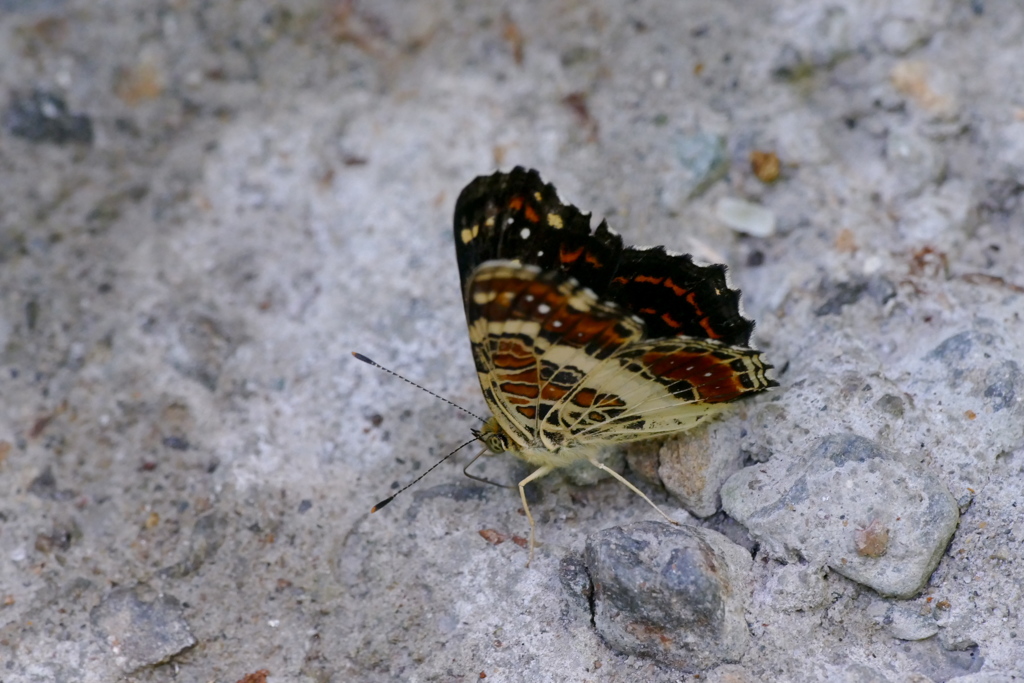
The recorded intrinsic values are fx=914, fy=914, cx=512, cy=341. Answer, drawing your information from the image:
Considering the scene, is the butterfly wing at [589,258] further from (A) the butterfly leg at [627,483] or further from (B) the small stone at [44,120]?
(B) the small stone at [44,120]

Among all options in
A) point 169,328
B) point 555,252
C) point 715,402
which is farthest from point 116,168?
point 715,402

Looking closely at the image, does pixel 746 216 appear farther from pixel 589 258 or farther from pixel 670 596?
pixel 670 596

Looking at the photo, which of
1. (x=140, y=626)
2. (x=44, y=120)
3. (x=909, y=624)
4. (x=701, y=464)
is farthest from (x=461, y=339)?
(x=44, y=120)

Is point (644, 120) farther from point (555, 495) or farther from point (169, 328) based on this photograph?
point (169, 328)

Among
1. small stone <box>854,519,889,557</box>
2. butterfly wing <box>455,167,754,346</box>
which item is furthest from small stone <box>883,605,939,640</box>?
butterfly wing <box>455,167,754,346</box>

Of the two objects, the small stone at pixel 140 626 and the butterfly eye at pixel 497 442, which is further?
the butterfly eye at pixel 497 442

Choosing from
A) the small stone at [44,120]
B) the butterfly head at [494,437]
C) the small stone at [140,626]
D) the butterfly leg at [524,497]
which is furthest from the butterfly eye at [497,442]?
the small stone at [44,120]

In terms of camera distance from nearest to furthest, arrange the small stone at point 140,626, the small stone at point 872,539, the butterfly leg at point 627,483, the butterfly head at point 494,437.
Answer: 1. the small stone at point 872,539
2. the small stone at point 140,626
3. the butterfly leg at point 627,483
4. the butterfly head at point 494,437
